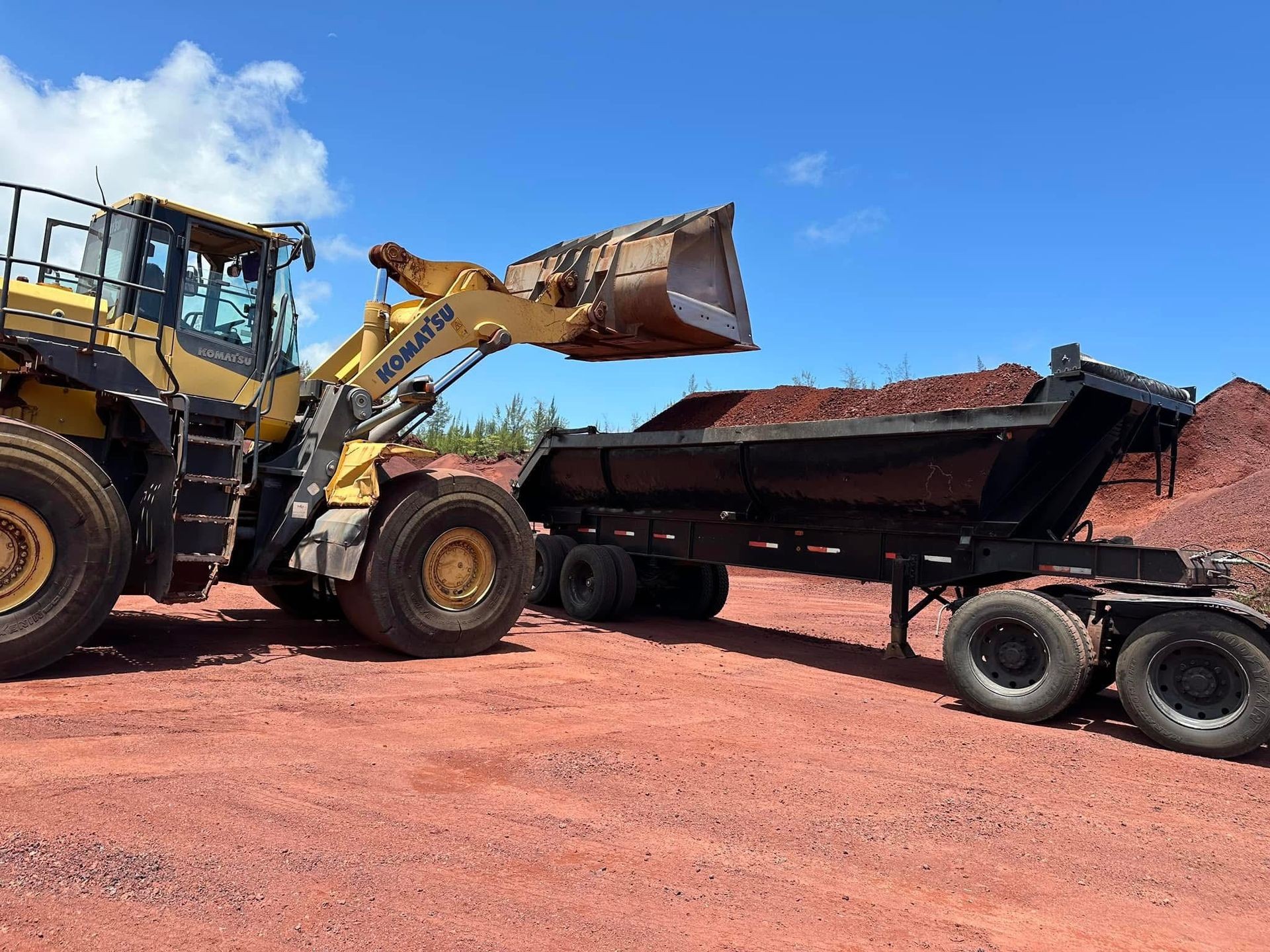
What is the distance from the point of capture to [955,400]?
1202 centimetres

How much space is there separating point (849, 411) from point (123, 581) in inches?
397

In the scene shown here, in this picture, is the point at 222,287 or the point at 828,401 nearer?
the point at 222,287

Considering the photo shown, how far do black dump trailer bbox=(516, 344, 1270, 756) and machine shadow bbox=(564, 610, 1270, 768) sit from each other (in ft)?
0.93

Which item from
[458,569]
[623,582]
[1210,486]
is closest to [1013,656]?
[458,569]

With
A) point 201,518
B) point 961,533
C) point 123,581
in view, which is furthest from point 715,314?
point 123,581

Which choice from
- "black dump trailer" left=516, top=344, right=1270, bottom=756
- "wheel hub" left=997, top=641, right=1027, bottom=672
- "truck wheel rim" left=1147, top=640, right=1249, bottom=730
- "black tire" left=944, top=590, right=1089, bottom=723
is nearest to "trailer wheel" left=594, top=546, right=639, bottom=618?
"black dump trailer" left=516, top=344, right=1270, bottom=756

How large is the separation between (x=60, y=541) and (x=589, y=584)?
5.89 meters

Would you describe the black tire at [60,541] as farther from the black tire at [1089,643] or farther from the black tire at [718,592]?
the black tire at [718,592]

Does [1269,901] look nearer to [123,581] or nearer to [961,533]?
[961,533]

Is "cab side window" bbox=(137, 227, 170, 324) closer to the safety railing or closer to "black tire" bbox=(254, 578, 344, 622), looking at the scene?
the safety railing

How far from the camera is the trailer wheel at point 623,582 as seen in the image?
1045 centimetres

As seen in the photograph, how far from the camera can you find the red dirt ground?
2883 mm

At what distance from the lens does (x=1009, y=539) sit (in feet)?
23.4

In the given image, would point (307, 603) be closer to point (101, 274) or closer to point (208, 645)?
point (208, 645)
